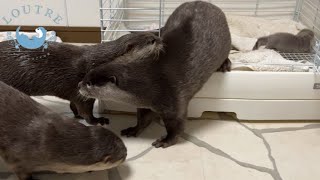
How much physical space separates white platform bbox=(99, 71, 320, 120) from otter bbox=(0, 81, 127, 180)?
0.49 m

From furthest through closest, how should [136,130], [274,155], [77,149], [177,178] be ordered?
1. [136,130]
2. [274,155]
3. [177,178]
4. [77,149]

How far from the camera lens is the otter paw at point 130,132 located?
1717 mm

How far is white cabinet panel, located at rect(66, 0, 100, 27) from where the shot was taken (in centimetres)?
252

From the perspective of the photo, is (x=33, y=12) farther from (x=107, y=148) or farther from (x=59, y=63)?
(x=107, y=148)

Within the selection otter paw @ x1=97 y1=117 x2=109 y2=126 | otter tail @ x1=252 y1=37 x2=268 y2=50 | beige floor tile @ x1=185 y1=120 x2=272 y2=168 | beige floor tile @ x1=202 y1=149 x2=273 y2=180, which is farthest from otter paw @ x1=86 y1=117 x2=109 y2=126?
otter tail @ x1=252 y1=37 x2=268 y2=50

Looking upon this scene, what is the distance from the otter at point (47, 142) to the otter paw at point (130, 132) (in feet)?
1.07

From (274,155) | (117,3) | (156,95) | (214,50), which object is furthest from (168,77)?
(117,3)

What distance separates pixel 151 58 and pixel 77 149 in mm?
474

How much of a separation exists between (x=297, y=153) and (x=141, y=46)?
77 centimetres

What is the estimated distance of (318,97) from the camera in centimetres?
177

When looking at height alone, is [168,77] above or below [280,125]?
above

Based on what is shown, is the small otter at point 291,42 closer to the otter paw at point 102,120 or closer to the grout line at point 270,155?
the grout line at point 270,155

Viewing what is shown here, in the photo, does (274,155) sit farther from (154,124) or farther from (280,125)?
(154,124)

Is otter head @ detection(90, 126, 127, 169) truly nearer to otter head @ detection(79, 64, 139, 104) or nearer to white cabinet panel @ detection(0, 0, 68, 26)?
otter head @ detection(79, 64, 139, 104)
